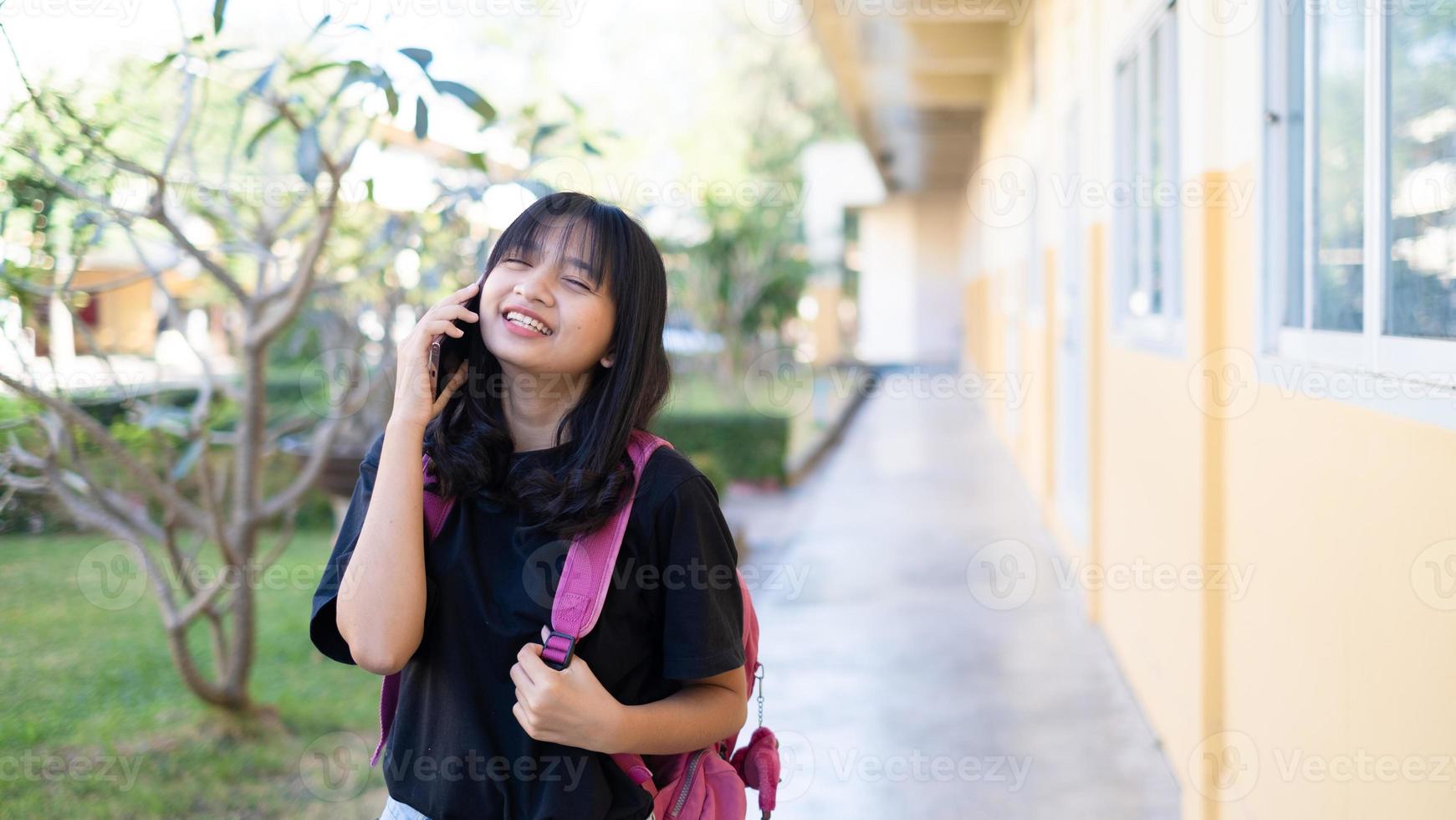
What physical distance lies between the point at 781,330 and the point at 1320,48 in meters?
13.0

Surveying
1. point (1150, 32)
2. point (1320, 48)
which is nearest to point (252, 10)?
point (1150, 32)

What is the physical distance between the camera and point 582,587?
1476 mm

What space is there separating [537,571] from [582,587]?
0.08m

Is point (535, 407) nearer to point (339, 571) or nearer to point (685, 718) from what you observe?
point (339, 571)

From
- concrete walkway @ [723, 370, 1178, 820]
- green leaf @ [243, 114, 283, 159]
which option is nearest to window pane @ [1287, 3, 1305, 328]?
concrete walkway @ [723, 370, 1178, 820]

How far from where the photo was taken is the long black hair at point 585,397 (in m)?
1.54

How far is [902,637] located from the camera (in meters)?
5.60

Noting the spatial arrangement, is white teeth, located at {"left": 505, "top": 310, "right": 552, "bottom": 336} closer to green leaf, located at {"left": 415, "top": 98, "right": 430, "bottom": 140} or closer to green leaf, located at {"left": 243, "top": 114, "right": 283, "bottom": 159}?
green leaf, located at {"left": 415, "top": 98, "right": 430, "bottom": 140}

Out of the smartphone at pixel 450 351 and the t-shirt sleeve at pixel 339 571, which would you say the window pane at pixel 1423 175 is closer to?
the smartphone at pixel 450 351

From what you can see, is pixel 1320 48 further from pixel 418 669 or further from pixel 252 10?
pixel 252 10

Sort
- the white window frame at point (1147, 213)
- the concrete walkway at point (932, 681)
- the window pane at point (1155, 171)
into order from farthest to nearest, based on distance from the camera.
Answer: the window pane at point (1155, 171)
the white window frame at point (1147, 213)
the concrete walkway at point (932, 681)

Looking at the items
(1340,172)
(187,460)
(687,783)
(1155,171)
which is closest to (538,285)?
(687,783)

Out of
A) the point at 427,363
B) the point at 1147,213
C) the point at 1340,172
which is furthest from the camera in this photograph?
the point at 1147,213

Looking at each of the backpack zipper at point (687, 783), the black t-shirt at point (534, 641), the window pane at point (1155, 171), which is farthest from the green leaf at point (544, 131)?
the backpack zipper at point (687, 783)
